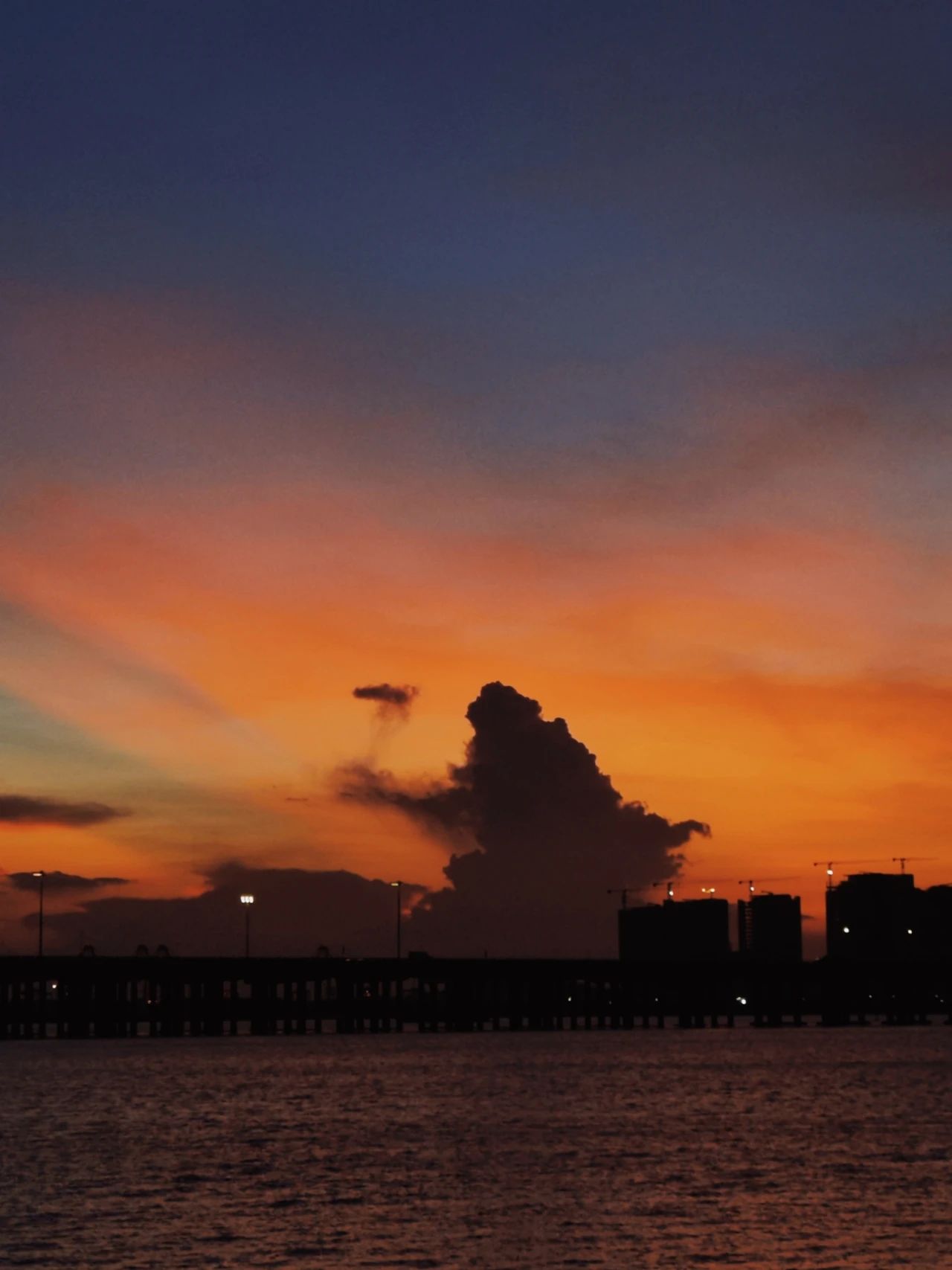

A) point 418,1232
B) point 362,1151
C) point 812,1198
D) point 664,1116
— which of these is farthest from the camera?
point 664,1116

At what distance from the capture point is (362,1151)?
96.1 metres

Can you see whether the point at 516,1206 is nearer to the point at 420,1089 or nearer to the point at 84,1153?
the point at 84,1153

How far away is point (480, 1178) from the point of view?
8300 centimetres

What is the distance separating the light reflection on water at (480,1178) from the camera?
61344mm

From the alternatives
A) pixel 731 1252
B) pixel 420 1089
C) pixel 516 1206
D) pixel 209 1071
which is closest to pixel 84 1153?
pixel 516 1206

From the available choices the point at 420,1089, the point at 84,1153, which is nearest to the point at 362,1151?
the point at 84,1153

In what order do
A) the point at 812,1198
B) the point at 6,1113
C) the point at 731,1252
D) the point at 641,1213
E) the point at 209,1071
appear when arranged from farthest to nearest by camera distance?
the point at 209,1071 → the point at 6,1113 → the point at 812,1198 → the point at 641,1213 → the point at 731,1252

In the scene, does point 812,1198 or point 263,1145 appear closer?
point 812,1198

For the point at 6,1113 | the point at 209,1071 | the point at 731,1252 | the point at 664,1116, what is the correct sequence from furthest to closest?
the point at 209,1071, the point at 6,1113, the point at 664,1116, the point at 731,1252

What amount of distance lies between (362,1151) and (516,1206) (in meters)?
24.4

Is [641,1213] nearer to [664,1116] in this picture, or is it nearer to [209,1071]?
[664,1116]

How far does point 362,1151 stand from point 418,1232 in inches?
1234

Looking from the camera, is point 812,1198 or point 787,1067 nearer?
point 812,1198

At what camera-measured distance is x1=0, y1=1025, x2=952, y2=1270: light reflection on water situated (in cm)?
6134
